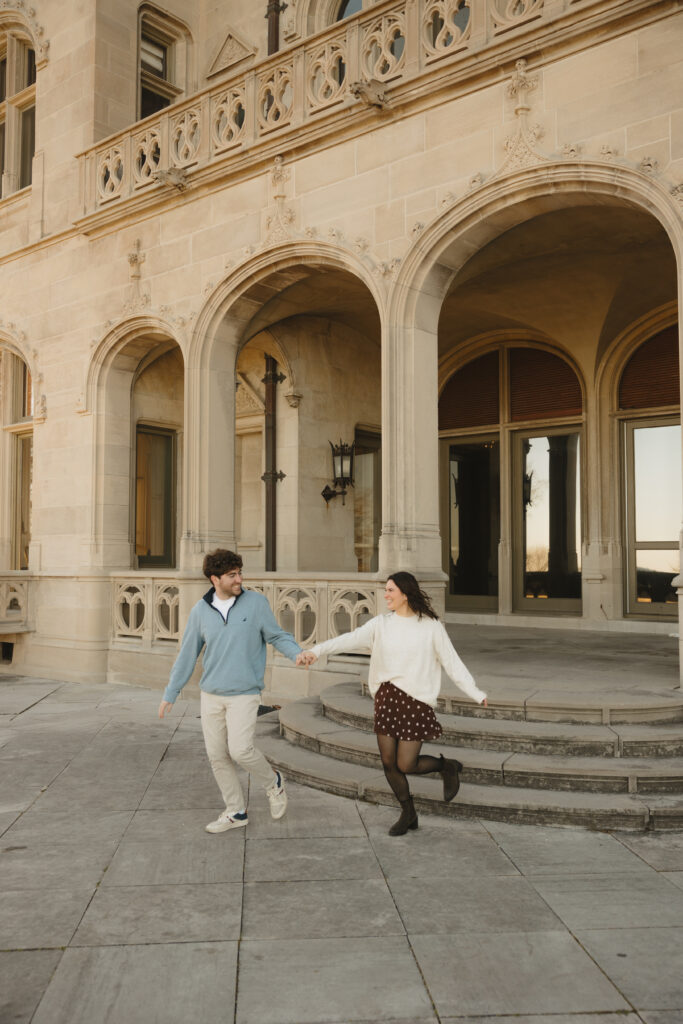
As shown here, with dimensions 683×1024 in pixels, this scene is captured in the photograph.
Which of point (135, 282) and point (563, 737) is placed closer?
point (563, 737)

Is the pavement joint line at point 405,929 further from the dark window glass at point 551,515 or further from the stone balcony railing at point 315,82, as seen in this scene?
the dark window glass at point 551,515

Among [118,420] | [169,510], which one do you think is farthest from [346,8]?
[169,510]

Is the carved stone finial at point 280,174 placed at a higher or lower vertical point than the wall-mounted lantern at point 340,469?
higher

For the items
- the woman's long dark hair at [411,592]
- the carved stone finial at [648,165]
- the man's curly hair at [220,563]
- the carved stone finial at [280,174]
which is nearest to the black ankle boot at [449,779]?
the woman's long dark hair at [411,592]

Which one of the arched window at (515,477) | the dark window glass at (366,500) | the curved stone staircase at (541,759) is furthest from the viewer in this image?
the dark window glass at (366,500)

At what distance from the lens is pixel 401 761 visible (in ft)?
16.1

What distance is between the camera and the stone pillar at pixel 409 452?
8203 mm

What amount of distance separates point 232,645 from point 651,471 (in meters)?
8.40

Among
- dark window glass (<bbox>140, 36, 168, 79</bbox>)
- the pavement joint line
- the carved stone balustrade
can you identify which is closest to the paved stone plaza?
the pavement joint line

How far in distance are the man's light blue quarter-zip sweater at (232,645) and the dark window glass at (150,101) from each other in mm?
10311

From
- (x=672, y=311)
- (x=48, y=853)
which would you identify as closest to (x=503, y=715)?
(x=48, y=853)

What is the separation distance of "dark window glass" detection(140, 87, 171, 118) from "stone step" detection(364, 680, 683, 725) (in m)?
10.6

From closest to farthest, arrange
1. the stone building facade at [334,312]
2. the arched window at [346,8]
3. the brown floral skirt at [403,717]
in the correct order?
the brown floral skirt at [403,717] → the stone building facade at [334,312] → the arched window at [346,8]

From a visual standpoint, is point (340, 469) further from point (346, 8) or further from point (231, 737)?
point (231, 737)
